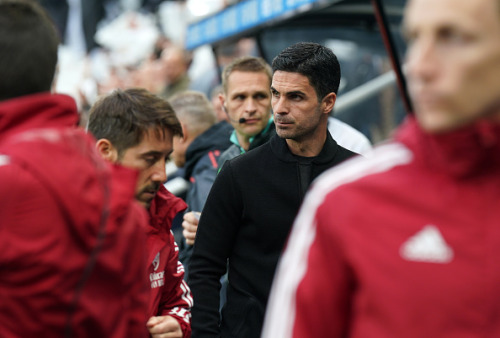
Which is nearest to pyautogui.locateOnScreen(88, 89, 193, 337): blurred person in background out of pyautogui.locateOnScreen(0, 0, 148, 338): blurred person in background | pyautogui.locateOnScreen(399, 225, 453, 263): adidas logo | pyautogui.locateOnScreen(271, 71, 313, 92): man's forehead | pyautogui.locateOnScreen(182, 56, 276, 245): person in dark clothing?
pyautogui.locateOnScreen(271, 71, 313, 92): man's forehead

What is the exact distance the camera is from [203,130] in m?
5.85

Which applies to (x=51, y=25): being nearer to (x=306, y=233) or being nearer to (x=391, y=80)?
(x=306, y=233)

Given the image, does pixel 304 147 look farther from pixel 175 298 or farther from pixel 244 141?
pixel 244 141

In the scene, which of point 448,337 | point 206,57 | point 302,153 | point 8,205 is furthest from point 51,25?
point 206,57

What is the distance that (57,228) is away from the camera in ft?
6.51

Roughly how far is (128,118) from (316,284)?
1757 mm

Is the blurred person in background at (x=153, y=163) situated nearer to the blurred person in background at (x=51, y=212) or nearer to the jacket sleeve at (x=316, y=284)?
the blurred person in background at (x=51, y=212)

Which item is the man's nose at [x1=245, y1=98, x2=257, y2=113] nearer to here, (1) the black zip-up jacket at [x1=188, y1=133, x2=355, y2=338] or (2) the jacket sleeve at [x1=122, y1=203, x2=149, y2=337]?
(1) the black zip-up jacket at [x1=188, y1=133, x2=355, y2=338]

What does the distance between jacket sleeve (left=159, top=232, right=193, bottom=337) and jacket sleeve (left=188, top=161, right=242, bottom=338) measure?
7 cm

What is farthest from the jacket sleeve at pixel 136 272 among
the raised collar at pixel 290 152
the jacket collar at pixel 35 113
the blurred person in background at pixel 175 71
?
the blurred person in background at pixel 175 71

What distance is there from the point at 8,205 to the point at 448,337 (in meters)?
1.08

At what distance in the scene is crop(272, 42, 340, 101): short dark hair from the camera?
3977 mm

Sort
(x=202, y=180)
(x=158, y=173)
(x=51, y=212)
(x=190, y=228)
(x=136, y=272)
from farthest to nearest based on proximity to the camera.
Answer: (x=202, y=180), (x=190, y=228), (x=158, y=173), (x=136, y=272), (x=51, y=212)

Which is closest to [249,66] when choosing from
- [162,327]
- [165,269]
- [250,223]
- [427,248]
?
[250,223]
